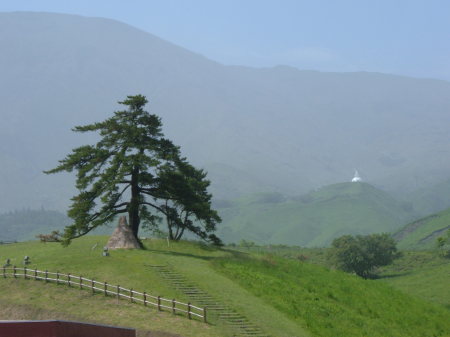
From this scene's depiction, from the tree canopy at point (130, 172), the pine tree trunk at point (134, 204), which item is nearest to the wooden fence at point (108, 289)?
the tree canopy at point (130, 172)

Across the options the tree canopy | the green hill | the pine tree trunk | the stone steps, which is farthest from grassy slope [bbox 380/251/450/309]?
Result: the stone steps

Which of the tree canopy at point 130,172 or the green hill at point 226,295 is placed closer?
the green hill at point 226,295

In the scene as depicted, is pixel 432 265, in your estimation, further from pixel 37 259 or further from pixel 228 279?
pixel 37 259

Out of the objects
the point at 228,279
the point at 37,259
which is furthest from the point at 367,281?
the point at 37,259

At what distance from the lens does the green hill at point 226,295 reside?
50250mm

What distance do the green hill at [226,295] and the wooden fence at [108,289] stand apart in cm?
75

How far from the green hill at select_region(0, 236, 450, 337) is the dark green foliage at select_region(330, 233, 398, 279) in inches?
1889

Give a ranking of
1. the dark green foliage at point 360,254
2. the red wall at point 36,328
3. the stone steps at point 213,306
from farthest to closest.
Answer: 1. the dark green foliage at point 360,254
2. the stone steps at point 213,306
3. the red wall at point 36,328

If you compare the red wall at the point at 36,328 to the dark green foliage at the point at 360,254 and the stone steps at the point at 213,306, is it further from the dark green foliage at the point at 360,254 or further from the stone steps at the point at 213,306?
the dark green foliage at the point at 360,254

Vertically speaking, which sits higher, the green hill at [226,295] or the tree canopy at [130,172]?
the tree canopy at [130,172]

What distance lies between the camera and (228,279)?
6397 centimetres

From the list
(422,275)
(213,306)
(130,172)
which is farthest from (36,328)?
(422,275)

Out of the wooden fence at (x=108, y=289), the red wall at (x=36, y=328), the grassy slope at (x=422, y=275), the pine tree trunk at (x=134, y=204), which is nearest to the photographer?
the red wall at (x=36, y=328)

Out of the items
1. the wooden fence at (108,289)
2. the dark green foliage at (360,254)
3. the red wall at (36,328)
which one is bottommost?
the red wall at (36,328)
